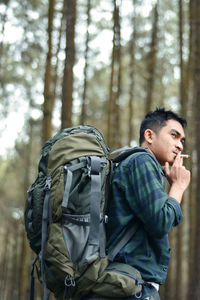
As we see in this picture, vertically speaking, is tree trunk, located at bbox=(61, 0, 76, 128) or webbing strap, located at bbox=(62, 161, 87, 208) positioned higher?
tree trunk, located at bbox=(61, 0, 76, 128)

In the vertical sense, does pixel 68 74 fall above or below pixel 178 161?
above

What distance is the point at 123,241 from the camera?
2.23 metres

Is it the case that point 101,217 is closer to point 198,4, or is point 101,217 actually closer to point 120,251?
point 120,251

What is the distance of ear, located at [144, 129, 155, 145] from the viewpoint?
2.68 m

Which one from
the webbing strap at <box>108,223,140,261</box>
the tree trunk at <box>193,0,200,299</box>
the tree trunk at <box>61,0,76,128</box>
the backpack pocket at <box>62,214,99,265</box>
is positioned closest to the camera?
the backpack pocket at <box>62,214,99,265</box>

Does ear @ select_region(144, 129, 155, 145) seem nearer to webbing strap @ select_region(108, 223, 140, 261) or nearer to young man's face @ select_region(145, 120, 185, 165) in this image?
young man's face @ select_region(145, 120, 185, 165)

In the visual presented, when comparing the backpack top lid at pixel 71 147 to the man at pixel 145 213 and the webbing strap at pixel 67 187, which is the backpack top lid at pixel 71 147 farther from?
the man at pixel 145 213

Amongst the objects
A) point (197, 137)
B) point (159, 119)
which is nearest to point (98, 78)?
point (197, 137)

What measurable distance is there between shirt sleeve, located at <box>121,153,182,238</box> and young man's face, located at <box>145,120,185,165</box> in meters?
0.31

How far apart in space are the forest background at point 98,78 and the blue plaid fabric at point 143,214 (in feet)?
11.0

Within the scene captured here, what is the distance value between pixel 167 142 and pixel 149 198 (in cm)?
59

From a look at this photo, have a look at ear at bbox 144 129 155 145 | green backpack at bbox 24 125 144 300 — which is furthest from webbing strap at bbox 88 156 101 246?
ear at bbox 144 129 155 145

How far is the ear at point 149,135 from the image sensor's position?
8.80 feet

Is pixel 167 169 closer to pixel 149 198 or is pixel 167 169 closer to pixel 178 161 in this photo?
pixel 178 161
